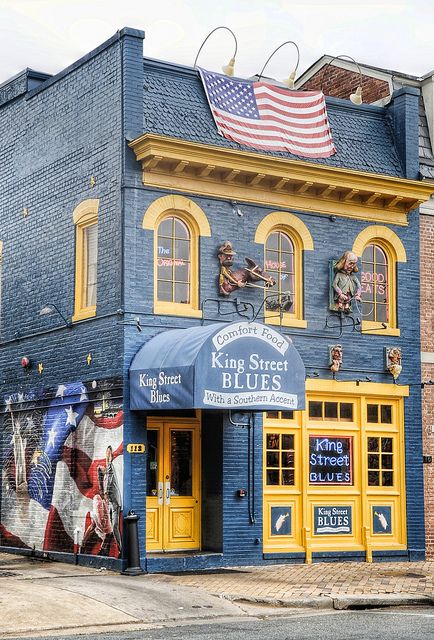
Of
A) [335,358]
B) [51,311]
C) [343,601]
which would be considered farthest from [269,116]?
[343,601]

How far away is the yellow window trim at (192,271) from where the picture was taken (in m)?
18.1

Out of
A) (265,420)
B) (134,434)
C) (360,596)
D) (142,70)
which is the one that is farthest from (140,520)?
(142,70)

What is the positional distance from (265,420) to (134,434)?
252cm

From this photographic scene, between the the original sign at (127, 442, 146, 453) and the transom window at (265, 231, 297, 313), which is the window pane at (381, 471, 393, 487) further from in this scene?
the the original sign at (127, 442, 146, 453)

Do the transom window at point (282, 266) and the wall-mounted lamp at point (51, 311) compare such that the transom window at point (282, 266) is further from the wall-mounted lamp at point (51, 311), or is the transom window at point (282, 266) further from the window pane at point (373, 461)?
the wall-mounted lamp at point (51, 311)

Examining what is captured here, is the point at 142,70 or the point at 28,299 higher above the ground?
the point at 142,70

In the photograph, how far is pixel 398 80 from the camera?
876 inches

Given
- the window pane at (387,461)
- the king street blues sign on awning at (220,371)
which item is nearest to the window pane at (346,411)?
the window pane at (387,461)

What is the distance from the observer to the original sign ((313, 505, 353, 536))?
19.2 m

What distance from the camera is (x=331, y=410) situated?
19.7m

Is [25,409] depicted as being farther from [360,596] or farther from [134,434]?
[360,596]

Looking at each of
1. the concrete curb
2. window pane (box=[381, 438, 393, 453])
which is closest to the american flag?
window pane (box=[381, 438, 393, 453])

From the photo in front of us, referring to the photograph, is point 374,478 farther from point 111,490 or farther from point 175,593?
point 175,593

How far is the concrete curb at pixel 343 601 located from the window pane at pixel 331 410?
5008 millimetres
